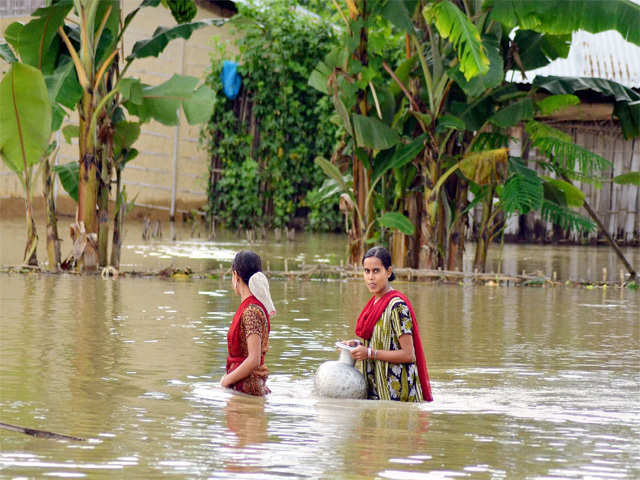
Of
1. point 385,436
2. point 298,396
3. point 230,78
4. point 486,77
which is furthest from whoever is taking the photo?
point 230,78

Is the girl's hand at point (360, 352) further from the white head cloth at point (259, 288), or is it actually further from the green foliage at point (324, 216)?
the green foliage at point (324, 216)

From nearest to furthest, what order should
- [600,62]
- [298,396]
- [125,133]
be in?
[298,396] < [125,133] < [600,62]

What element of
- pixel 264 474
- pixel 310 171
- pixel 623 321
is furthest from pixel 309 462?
pixel 310 171

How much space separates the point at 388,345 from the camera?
6.06 metres

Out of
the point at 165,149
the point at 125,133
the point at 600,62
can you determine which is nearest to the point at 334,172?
the point at 125,133

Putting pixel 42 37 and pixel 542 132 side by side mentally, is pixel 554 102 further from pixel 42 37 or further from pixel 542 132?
pixel 42 37

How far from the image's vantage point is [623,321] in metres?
10.2

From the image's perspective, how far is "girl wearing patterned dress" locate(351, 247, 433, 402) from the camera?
5.99m

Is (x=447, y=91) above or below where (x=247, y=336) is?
above

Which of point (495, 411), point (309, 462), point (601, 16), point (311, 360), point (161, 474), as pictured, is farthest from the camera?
point (601, 16)

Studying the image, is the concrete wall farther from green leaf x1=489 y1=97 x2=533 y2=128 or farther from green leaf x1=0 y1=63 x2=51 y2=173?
green leaf x1=489 y1=97 x2=533 y2=128

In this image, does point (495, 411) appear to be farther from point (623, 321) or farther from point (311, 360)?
point (623, 321)

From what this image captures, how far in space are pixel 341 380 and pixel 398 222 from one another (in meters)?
7.24

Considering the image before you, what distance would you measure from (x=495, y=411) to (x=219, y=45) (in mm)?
17589
